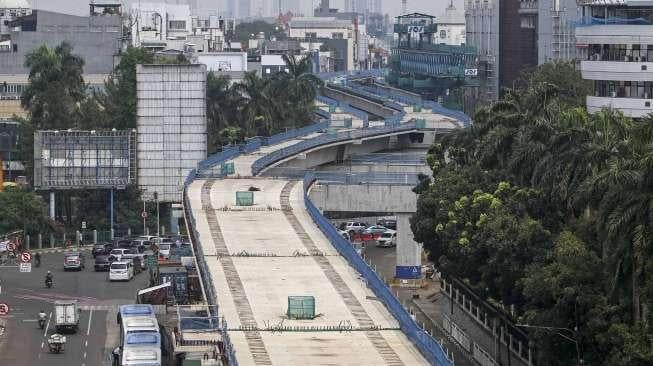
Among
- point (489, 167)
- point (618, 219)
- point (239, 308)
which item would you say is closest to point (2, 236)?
point (489, 167)

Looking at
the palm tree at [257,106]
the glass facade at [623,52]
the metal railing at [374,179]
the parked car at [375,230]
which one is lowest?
the parked car at [375,230]

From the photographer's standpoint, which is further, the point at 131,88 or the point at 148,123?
the point at 131,88

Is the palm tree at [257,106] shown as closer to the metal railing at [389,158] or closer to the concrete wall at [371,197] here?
the metal railing at [389,158]

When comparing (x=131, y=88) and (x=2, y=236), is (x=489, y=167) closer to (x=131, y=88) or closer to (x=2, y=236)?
(x=2, y=236)

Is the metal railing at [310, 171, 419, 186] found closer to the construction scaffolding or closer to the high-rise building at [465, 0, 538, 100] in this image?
the construction scaffolding

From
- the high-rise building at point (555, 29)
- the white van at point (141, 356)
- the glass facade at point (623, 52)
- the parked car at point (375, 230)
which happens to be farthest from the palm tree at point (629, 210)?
the high-rise building at point (555, 29)

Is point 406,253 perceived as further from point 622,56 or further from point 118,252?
point 118,252
